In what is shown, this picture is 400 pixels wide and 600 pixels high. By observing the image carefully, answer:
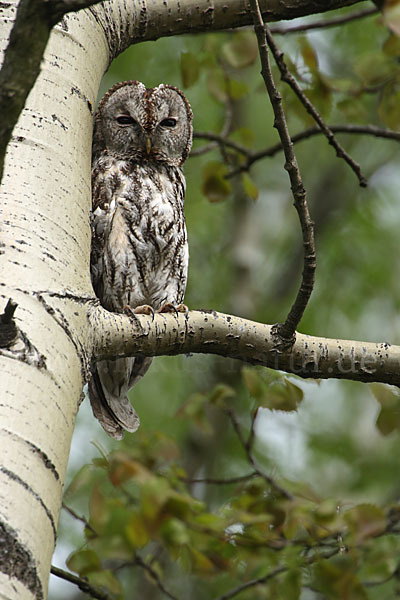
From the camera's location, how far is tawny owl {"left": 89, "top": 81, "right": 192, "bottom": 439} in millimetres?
3045

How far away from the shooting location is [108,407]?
3.12m

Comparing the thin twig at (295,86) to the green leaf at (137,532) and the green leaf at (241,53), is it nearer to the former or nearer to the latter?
the green leaf at (241,53)

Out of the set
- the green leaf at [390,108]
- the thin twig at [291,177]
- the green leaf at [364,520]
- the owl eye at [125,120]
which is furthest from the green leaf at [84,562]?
the green leaf at [390,108]

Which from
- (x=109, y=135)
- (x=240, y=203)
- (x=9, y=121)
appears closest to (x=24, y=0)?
(x=9, y=121)

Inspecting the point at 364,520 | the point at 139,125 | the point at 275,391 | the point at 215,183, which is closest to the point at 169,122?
the point at 139,125

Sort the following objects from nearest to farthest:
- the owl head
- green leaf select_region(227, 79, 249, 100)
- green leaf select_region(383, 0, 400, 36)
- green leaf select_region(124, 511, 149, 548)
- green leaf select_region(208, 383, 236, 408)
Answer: green leaf select_region(383, 0, 400, 36)
green leaf select_region(124, 511, 149, 548)
green leaf select_region(208, 383, 236, 408)
the owl head
green leaf select_region(227, 79, 249, 100)

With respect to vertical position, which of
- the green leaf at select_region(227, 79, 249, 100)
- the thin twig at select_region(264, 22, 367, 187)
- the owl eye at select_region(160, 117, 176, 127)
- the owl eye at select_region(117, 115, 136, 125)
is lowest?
the thin twig at select_region(264, 22, 367, 187)

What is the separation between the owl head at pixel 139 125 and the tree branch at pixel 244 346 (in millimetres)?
1497

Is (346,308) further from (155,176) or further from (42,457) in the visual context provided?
(42,457)

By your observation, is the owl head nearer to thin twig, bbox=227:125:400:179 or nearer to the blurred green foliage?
the blurred green foliage

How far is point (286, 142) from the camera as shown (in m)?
1.84

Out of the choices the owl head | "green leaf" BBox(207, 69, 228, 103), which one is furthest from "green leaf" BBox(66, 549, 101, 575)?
"green leaf" BBox(207, 69, 228, 103)

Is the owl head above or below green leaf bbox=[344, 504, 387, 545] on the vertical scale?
above

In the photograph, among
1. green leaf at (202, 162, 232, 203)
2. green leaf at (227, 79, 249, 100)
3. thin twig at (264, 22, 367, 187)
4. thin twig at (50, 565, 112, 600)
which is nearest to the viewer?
thin twig at (50, 565, 112, 600)
